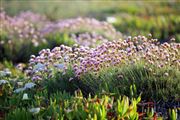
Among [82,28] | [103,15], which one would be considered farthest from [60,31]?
[103,15]

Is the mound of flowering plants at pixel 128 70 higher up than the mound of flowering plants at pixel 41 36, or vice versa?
the mound of flowering plants at pixel 41 36

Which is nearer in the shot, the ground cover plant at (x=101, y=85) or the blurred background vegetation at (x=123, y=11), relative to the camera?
the ground cover plant at (x=101, y=85)

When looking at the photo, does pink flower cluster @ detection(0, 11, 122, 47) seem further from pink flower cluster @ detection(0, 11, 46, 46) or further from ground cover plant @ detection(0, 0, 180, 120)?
ground cover plant @ detection(0, 0, 180, 120)

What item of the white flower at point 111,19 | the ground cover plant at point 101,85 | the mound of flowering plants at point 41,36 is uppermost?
the white flower at point 111,19

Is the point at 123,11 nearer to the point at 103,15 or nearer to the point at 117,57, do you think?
the point at 103,15

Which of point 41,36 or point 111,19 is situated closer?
point 41,36

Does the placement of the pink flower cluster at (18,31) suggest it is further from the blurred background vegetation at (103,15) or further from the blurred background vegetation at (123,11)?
the blurred background vegetation at (123,11)

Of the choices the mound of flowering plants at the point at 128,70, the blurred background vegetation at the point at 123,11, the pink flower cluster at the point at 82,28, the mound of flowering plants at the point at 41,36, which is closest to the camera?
the mound of flowering plants at the point at 128,70

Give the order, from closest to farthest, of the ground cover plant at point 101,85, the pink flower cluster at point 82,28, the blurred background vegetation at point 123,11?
the ground cover plant at point 101,85 → the pink flower cluster at point 82,28 → the blurred background vegetation at point 123,11

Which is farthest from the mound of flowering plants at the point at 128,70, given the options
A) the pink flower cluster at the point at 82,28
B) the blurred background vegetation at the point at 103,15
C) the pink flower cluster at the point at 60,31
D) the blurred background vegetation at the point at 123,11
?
the blurred background vegetation at the point at 123,11

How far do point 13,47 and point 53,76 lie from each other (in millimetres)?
4473

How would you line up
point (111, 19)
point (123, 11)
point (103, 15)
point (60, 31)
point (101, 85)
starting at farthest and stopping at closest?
point (123, 11)
point (103, 15)
point (111, 19)
point (60, 31)
point (101, 85)

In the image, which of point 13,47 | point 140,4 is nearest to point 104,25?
point 13,47

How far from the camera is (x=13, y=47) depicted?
34.1ft
